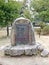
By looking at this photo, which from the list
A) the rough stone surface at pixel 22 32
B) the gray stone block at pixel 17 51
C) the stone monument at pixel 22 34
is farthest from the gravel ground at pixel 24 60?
the rough stone surface at pixel 22 32

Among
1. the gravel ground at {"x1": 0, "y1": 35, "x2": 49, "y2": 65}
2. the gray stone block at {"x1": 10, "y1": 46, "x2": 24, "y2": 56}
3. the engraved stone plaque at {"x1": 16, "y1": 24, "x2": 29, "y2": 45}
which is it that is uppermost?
the engraved stone plaque at {"x1": 16, "y1": 24, "x2": 29, "y2": 45}

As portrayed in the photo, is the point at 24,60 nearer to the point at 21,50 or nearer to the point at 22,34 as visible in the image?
the point at 21,50

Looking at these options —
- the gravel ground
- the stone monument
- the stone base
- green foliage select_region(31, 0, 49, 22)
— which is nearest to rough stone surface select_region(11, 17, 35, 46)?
the stone monument

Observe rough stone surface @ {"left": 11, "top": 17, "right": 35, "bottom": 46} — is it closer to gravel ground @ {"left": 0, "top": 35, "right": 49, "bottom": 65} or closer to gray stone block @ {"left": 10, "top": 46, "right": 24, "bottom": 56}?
gray stone block @ {"left": 10, "top": 46, "right": 24, "bottom": 56}

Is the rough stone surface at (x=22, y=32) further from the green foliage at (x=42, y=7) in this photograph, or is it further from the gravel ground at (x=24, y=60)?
the green foliage at (x=42, y=7)

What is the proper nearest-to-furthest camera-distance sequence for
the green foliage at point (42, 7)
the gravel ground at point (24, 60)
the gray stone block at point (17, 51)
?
the gravel ground at point (24, 60), the gray stone block at point (17, 51), the green foliage at point (42, 7)

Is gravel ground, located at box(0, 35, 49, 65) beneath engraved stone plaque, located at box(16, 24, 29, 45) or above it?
beneath

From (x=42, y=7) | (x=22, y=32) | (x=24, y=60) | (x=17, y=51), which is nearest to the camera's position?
(x=24, y=60)

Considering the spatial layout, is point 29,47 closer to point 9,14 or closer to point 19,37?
point 19,37

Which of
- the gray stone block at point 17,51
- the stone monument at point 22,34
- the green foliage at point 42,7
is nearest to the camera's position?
A: the gray stone block at point 17,51

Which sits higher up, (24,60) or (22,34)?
(22,34)

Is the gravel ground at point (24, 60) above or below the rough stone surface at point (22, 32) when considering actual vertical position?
below

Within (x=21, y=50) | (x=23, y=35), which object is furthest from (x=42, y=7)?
(x=21, y=50)

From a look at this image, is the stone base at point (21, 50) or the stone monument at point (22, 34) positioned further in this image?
the stone monument at point (22, 34)
